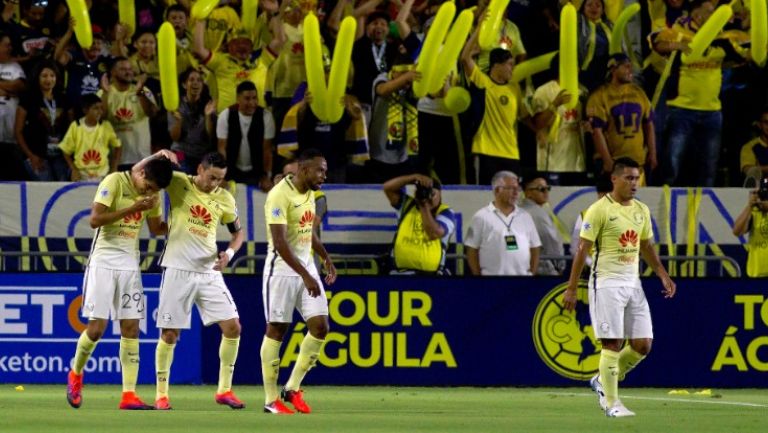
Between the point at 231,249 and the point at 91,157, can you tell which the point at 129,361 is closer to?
the point at 231,249

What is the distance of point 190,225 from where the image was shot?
40.6ft

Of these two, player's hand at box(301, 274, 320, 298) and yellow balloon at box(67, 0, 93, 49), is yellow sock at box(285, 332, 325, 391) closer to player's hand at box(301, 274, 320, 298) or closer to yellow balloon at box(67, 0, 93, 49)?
player's hand at box(301, 274, 320, 298)

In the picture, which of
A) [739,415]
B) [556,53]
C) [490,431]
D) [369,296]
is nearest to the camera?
[490,431]

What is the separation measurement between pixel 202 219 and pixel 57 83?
585 cm

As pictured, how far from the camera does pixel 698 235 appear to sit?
672 inches

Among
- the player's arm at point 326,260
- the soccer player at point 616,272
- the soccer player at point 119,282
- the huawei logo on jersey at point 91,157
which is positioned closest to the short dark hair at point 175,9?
the huawei logo on jersey at point 91,157

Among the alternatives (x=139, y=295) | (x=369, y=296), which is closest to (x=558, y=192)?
(x=369, y=296)

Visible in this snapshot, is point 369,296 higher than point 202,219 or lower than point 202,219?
lower

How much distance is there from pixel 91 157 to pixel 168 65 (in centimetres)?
143

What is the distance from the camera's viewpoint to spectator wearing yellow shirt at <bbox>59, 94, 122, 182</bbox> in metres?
16.9

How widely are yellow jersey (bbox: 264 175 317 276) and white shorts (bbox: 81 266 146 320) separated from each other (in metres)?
1.08

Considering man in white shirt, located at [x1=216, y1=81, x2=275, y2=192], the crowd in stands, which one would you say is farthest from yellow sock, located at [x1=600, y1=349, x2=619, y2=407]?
man in white shirt, located at [x1=216, y1=81, x2=275, y2=192]

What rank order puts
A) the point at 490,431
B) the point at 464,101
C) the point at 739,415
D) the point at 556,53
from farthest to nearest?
the point at 556,53
the point at 464,101
the point at 739,415
the point at 490,431

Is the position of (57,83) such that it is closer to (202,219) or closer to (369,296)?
(369,296)
